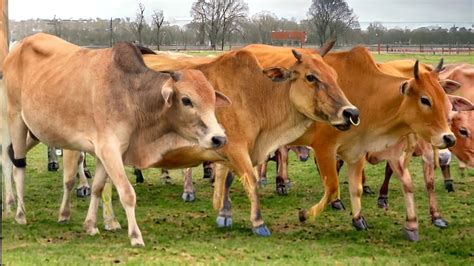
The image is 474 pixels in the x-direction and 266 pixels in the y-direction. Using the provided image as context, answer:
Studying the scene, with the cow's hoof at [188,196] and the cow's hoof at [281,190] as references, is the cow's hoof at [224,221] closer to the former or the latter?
the cow's hoof at [188,196]

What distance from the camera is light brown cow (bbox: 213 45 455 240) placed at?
7668 millimetres

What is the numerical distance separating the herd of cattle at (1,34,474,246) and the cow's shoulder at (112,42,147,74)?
12mm

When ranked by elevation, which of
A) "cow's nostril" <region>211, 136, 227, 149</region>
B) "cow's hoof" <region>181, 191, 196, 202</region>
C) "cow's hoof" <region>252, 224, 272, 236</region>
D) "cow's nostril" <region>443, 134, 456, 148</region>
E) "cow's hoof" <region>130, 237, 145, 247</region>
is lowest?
"cow's hoof" <region>181, 191, 196, 202</region>

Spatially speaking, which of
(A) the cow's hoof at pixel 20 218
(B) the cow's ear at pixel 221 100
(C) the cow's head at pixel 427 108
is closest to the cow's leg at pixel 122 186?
(B) the cow's ear at pixel 221 100

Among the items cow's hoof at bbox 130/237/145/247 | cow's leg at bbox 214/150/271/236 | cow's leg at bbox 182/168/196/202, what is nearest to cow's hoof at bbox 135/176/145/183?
cow's leg at bbox 182/168/196/202

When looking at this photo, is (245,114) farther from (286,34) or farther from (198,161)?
(286,34)

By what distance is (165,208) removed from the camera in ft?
30.9

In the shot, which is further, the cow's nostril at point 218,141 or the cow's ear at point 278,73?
the cow's ear at point 278,73

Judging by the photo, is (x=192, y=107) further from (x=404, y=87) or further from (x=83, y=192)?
(x=83, y=192)

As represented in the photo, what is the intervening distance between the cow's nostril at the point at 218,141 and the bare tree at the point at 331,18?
598cm

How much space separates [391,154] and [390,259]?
191 cm

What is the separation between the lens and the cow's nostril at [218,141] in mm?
6719

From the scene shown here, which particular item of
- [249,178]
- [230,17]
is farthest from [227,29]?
[249,178]

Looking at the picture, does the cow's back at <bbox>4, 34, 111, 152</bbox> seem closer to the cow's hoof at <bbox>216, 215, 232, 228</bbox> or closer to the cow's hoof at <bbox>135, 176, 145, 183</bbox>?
the cow's hoof at <bbox>216, 215, 232, 228</bbox>
